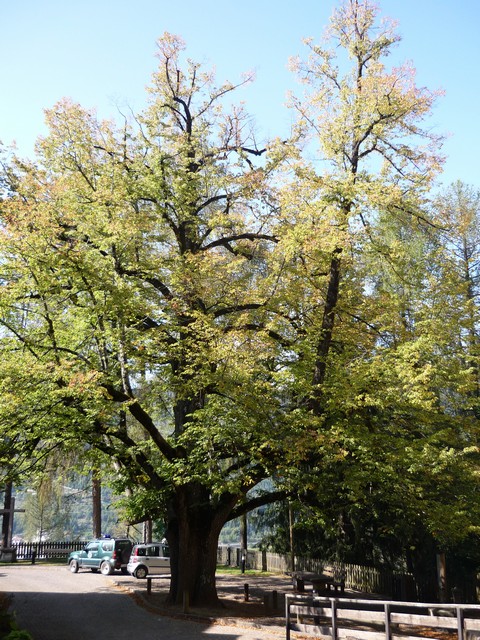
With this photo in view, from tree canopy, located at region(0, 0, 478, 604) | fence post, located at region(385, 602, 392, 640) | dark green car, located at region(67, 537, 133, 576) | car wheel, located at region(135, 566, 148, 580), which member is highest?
tree canopy, located at region(0, 0, 478, 604)

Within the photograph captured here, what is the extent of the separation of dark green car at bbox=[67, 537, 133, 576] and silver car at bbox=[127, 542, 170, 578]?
85 centimetres

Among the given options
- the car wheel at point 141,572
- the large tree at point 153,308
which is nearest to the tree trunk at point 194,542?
the large tree at point 153,308

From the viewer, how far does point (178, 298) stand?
17.8 m

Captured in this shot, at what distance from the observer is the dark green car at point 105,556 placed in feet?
94.9

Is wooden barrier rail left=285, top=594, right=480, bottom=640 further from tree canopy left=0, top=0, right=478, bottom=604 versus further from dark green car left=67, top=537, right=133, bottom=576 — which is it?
dark green car left=67, top=537, right=133, bottom=576

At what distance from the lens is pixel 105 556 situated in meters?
29.3

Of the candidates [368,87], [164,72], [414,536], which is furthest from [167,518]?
[164,72]

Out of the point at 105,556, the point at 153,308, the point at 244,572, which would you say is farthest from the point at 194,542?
the point at 244,572

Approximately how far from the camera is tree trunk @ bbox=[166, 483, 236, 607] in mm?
17875

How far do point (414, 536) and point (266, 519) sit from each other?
11.8 m

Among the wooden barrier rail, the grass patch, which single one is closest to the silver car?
the grass patch

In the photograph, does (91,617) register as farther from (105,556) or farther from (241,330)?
(105,556)

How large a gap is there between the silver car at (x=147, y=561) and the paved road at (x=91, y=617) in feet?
8.63

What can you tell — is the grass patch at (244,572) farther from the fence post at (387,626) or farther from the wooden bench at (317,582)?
the fence post at (387,626)
